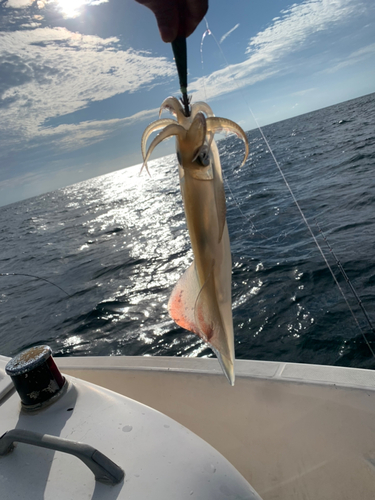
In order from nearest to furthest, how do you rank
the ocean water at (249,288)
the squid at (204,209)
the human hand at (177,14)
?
the human hand at (177,14) → the squid at (204,209) → the ocean water at (249,288)

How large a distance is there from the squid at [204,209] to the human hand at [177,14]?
0.17 m

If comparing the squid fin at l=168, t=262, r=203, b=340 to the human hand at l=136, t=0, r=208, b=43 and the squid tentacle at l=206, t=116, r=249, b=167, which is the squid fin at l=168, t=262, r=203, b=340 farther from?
the human hand at l=136, t=0, r=208, b=43

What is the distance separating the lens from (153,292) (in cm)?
795

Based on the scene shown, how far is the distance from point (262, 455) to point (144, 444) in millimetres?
1159

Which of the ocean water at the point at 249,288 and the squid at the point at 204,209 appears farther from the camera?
the ocean water at the point at 249,288

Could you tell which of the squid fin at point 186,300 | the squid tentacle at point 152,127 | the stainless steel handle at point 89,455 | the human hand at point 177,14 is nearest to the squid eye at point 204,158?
the squid tentacle at point 152,127

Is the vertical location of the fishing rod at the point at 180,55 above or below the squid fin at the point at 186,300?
above

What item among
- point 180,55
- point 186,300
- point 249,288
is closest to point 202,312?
point 186,300

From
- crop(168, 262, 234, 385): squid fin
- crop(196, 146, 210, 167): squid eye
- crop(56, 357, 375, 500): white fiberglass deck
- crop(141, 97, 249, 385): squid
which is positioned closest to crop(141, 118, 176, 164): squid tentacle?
crop(141, 97, 249, 385): squid

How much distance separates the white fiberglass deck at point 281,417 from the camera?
224 cm

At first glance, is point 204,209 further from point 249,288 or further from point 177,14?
point 249,288

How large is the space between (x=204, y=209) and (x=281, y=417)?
2.23 m

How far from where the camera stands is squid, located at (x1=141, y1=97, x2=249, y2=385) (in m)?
0.83

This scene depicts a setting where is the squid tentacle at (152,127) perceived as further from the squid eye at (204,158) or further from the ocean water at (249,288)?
the ocean water at (249,288)
